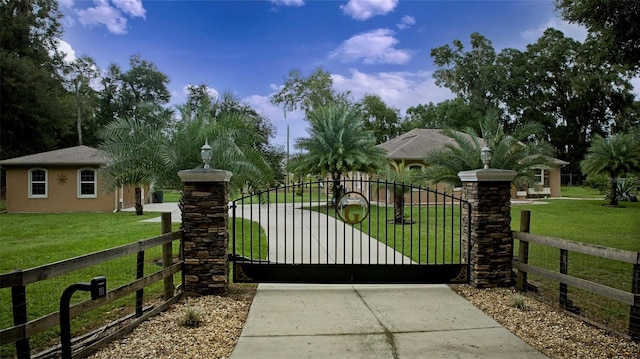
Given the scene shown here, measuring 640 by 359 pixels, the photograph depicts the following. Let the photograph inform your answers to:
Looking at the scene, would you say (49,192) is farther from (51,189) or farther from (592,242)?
(592,242)

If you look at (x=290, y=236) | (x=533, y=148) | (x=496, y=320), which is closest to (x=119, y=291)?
(x=496, y=320)

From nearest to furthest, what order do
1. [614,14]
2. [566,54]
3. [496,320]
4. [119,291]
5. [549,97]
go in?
[119,291]
[496,320]
[614,14]
[566,54]
[549,97]

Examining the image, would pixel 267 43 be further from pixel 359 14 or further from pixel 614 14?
pixel 614 14

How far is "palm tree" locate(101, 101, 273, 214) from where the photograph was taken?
25.6ft

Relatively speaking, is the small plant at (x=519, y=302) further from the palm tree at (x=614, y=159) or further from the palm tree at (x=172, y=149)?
the palm tree at (x=614, y=159)

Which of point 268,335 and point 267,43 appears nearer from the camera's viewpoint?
point 268,335

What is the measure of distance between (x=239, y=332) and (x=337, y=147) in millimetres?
14528

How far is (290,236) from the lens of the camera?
1170 centimetres

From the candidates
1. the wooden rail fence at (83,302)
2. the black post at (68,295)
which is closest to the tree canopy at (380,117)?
the wooden rail fence at (83,302)

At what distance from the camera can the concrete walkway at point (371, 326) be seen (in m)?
3.99

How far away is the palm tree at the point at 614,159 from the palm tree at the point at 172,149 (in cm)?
1843

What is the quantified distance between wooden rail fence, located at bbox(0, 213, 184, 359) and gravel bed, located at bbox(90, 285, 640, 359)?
125 mm

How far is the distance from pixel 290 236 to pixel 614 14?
8848mm

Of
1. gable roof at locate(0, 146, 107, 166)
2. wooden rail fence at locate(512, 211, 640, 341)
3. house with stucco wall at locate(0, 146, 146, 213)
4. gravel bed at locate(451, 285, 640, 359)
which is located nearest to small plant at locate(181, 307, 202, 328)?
gravel bed at locate(451, 285, 640, 359)
